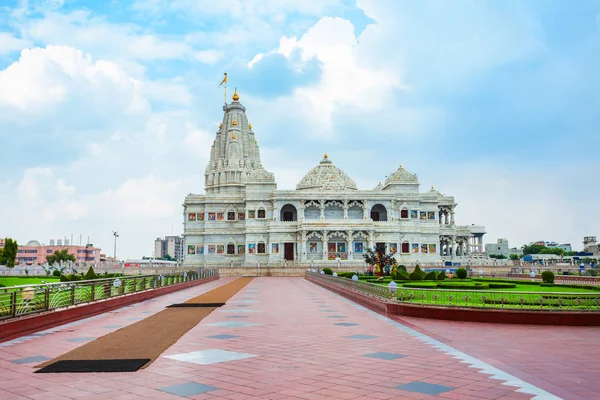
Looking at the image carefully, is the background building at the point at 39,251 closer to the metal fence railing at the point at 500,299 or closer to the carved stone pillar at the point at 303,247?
the carved stone pillar at the point at 303,247

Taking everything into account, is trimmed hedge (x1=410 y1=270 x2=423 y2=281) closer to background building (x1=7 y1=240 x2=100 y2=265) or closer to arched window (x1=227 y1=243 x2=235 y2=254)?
arched window (x1=227 y1=243 x2=235 y2=254)

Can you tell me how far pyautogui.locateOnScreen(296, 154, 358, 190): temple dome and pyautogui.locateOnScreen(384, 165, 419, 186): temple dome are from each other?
5786 mm

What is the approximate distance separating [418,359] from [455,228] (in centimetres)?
7078

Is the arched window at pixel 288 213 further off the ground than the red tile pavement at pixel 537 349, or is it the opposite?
the arched window at pixel 288 213

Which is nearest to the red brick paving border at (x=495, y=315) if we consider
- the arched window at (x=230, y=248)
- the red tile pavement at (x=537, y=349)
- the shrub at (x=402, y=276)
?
the red tile pavement at (x=537, y=349)

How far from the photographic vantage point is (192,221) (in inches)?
3054

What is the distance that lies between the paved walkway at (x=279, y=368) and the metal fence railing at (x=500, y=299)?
96.7 inches

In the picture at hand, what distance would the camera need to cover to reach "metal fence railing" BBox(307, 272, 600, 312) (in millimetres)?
14414

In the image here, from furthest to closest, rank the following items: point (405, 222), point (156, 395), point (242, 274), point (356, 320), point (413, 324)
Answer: point (405, 222)
point (242, 274)
point (356, 320)
point (413, 324)
point (156, 395)

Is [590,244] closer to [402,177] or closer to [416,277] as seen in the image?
[402,177]

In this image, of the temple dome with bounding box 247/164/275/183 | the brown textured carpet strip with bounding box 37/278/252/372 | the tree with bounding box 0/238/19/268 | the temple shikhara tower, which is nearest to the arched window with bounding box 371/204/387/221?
the temple shikhara tower

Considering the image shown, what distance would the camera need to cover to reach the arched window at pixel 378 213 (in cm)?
7600

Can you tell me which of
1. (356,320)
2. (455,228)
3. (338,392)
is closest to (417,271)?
(356,320)

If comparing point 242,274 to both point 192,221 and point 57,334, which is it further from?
point 57,334
